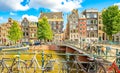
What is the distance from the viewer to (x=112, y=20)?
5109cm

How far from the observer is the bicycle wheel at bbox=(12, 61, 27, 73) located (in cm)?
1058

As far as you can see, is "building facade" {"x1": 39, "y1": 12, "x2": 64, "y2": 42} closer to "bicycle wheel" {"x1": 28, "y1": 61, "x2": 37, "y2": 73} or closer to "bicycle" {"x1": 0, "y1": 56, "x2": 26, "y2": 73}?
"bicycle wheel" {"x1": 28, "y1": 61, "x2": 37, "y2": 73}

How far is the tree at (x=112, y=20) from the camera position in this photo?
166ft

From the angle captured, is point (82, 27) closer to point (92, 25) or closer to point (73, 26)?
point (73, 26)

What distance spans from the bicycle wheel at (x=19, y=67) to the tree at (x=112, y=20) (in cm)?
4066

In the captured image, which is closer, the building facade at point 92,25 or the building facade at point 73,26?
the building facade at point 92,25

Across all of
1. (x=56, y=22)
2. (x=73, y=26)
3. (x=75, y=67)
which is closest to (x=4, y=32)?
(x=56, y=22)

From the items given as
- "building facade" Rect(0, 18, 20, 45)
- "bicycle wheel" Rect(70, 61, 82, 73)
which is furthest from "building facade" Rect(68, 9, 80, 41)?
"bicycle wheel" Rect(70, 61, 82, 73)

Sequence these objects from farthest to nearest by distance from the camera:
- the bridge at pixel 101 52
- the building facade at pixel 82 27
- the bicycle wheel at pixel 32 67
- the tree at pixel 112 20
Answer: the building facade at pixel 82 27 < the tree at pixel 112 20 < the bridge at pixel 101 52 < the bicycle wheel at pixel 32 67

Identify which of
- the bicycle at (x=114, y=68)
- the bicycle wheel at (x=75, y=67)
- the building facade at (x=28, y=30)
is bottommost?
the bicycle wheel at (x=75, y=67)

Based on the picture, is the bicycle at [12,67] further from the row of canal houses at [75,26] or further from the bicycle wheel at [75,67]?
the row of canal houses at [75,26]

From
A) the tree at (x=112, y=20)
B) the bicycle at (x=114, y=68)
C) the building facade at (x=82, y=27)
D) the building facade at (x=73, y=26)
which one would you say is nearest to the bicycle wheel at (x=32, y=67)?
the bicycle at (x=114, y=68)

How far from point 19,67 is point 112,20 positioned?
42.5 metres

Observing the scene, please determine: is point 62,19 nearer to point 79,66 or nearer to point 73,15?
point 73,15
